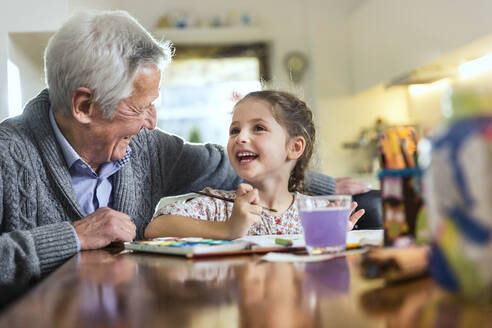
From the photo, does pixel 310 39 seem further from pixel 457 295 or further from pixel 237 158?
pixel 457 295

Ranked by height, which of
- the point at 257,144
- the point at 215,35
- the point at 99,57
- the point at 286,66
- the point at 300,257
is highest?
the point at 215,35

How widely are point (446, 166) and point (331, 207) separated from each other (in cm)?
43

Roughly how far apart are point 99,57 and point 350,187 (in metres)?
0.96

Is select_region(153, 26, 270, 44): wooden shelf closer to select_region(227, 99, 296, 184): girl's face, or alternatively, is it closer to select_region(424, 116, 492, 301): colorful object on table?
select_region(227, 99, 296, 184): girl's face

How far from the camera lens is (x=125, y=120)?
169 centimetres

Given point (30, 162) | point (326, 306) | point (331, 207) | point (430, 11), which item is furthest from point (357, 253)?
point (430, 11)

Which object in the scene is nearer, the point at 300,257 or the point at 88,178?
the point at 300,257

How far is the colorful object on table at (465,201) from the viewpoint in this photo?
0.40m

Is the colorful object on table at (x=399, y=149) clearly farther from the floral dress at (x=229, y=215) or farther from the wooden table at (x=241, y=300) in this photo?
the floral dress at (x=229, y=215)

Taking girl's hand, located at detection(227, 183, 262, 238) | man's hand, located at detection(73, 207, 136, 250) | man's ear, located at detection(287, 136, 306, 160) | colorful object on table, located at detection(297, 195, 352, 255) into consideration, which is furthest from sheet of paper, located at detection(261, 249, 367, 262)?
man's ear, located at detection(287, 136, 306, 160)

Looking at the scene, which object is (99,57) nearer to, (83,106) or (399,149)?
(83,106)

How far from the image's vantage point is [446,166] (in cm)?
42

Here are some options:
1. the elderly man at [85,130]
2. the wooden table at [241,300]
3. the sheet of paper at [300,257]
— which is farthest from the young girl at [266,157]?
the wooden table at [241,300]

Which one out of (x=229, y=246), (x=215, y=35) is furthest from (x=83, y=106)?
(x=215, y=35)
